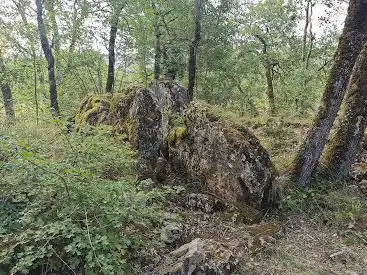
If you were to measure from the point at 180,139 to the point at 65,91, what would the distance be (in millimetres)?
8553

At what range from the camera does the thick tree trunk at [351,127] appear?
5.87m

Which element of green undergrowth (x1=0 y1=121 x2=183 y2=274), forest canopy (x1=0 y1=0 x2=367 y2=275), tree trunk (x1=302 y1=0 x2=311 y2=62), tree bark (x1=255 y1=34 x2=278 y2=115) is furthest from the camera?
tree trunk (x1=302 y1=0 x2=311 y2=62)

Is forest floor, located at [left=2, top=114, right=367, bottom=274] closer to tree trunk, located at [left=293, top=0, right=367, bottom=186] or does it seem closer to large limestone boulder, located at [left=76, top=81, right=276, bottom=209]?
tree trunk, located at [left=293, top=0, right=367, bottom=186]

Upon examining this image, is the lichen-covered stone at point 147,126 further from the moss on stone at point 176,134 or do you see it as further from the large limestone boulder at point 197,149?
the moss on stone at point 176,134

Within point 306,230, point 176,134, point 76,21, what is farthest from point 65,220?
point 76,21

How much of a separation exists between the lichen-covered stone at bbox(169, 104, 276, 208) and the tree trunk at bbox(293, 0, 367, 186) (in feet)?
2.95

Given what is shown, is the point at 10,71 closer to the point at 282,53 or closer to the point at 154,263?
the point at 154,263

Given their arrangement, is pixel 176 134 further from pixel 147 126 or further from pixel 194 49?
pixel 194 49

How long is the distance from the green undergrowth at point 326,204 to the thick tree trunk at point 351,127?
0.45 m

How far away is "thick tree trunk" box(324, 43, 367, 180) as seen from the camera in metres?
5.87

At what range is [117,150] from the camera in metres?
4.75

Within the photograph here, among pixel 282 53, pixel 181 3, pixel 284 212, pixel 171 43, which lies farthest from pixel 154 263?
pixel 282 53

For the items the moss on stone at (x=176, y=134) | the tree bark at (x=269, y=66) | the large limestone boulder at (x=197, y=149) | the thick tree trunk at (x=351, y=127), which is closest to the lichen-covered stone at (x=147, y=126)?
the large limestone boulder at (x=197, y=149)

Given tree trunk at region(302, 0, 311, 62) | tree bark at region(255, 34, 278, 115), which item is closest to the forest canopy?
tree bark at region(255, 34, 278, 115)
